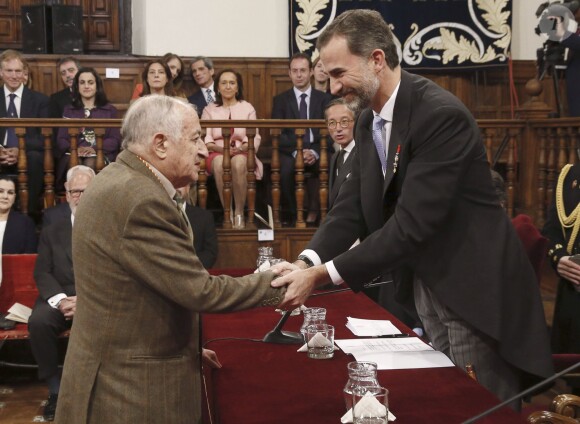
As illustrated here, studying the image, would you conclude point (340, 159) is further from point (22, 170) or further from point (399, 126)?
point (399, 126)

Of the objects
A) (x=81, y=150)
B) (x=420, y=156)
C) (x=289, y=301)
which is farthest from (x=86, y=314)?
(x=81, y=150)

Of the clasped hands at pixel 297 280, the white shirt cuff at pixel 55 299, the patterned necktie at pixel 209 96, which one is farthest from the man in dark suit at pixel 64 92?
the clasped hands at pixel 297 280

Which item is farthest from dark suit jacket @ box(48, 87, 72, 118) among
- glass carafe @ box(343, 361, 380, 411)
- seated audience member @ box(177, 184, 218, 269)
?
glass carafe @ box(343, 361, 380, 411)

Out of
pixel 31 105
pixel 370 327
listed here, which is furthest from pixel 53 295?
pixel 370 327

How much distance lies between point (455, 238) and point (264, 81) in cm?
621

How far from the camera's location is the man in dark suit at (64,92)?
6.88 m

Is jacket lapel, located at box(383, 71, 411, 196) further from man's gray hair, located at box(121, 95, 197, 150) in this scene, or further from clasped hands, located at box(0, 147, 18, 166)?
clasped hands, located at box(0, 147, 18, 166)

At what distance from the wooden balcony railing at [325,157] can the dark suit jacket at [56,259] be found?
934 millimetres

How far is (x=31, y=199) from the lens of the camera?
242 inches

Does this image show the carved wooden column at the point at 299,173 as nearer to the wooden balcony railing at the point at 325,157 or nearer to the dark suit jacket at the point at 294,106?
the wooden balcony railing at the point at 325,157

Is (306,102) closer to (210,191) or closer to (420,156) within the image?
(210,191)

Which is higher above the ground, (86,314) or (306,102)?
(306,102)

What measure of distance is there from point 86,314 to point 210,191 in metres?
4.77

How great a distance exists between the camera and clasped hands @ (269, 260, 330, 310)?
94.6 inches
